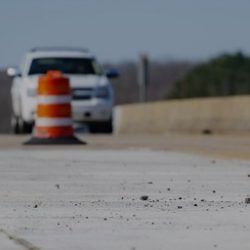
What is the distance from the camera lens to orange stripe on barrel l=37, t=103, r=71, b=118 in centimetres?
2161

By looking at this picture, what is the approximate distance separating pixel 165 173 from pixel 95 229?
209 inches

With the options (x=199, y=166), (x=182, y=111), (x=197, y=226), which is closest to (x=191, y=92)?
(x=182, y=111)

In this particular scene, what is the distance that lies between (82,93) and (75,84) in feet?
0.73

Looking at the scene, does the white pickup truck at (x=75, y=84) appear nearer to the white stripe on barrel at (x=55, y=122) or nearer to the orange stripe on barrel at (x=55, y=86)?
the white stripe on barrel at (x=55, y=122)

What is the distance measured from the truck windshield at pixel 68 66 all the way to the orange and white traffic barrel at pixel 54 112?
6298mm

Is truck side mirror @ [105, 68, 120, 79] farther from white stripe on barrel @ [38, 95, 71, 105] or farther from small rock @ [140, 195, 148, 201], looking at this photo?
small rock @ [140, 195, 148, 201]

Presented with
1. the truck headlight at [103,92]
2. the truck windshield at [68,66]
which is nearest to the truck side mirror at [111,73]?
the truck windshield at [68,66]

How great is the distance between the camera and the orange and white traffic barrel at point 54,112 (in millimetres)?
21453

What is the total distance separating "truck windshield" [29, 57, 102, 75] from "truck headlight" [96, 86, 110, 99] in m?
0.65

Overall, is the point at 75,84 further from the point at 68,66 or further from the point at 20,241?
the point at 20,241

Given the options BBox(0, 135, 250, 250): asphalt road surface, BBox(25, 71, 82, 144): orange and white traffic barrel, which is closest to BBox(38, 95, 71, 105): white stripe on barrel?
BBox(25, 71, 82, 144): orange and white traffic barrel

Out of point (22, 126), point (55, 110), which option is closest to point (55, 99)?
point (55, 110)

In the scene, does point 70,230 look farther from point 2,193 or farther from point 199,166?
point 199,166

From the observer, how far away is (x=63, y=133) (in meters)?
21.6
